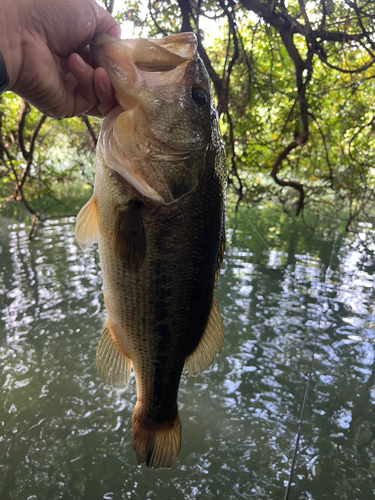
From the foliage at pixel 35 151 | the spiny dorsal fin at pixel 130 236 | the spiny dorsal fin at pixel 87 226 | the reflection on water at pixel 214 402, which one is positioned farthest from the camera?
the foliage at pixel 35 151

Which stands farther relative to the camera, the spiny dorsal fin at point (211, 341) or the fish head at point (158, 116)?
the spiny dorsal fin at point (211, 341)

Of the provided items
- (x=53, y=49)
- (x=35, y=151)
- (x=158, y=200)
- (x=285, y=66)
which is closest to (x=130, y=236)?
(x=158, y=200)

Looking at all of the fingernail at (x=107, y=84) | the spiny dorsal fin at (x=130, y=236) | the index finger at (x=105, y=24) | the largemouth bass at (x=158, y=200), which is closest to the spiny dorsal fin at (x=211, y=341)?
the largemouth bass at (x=158, y=200)

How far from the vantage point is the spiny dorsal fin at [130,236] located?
57.0 inches

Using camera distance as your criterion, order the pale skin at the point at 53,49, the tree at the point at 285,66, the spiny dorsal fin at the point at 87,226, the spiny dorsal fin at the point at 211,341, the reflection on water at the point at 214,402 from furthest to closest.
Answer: the tree at the point at 285,66 < the reflection on water at the point at 214,402 < the spiny dorsal fin at the point at 211,341 < the spiny dorsal fin at the point at 87,226 < the pale skin at the point at 53,49

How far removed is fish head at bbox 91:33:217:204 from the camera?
1382 millimetres

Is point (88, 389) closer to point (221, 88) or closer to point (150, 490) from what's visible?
point (150, 490)

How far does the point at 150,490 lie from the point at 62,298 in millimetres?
3523

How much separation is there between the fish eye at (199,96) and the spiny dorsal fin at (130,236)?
1.60ft

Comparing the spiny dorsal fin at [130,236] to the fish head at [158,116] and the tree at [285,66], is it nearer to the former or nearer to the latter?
the fish head at [158,116]

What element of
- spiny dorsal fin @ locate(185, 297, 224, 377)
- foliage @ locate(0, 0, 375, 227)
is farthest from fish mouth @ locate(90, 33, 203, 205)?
foliage @ locate(0, 0, 375, 227)

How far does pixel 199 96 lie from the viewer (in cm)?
148

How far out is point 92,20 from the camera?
139 cm

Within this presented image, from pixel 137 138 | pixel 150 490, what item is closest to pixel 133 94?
pixel 137 138
